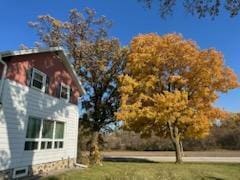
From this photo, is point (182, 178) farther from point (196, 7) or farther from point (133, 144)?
point (133, 144)

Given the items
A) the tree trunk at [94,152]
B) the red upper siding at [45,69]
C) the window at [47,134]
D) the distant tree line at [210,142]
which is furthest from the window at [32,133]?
the distant tree line at [210,142]

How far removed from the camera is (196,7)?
341 inches

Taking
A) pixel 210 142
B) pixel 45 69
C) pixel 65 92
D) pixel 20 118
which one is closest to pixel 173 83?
pixel 65 92

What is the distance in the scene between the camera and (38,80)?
15.8 metres

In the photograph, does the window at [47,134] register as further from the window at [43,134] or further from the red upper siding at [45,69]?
the red upper siding at [45,69]

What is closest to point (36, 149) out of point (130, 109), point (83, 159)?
point (83, 159)

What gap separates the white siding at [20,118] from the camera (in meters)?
12.7

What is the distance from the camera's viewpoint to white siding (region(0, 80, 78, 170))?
41.7 ft

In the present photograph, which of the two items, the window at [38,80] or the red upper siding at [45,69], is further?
the window at [38,80]

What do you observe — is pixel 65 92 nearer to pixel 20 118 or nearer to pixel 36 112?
pixel 36 112

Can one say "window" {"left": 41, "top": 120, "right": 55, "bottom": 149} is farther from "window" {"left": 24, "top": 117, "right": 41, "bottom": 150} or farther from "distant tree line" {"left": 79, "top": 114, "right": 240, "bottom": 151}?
"distant tree line" {"left": 79, "top": 114, "right": 240, "bottom": 151}

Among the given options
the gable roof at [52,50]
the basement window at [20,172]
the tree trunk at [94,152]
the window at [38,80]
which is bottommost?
the basement window at [20,172]

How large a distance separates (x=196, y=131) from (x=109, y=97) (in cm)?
873

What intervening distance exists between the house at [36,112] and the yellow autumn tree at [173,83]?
5.82 metres
